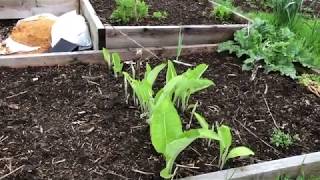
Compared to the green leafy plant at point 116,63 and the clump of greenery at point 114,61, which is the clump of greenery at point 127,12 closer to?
the clump of greenery at point 114,61

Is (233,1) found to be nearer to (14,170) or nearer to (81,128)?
(81,128)

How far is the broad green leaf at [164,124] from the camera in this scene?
1603 mm

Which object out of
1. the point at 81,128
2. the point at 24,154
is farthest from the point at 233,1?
the point at 24,154

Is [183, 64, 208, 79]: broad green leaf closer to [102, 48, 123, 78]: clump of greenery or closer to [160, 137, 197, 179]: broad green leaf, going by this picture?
[160, 137, 197, 179]: broad green leaf

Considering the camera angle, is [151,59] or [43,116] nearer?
[43,116]

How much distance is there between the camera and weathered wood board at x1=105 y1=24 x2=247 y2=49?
288 cm

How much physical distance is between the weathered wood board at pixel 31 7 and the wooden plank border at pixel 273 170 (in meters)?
2.44

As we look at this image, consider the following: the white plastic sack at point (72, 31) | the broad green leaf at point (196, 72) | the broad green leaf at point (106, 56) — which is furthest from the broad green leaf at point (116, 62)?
the white plastic sack at point (72, 31)

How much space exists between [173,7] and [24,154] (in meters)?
2.22

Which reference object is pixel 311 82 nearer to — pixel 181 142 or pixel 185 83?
pixel 185 83

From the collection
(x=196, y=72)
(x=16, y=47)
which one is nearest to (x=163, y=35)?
(x=196, y=72)

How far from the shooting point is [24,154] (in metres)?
1.86

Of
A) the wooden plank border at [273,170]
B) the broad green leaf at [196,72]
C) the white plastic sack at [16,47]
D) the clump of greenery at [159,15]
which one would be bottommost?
the wooden plank border at [273,170]

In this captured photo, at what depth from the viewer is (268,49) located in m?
2.80
